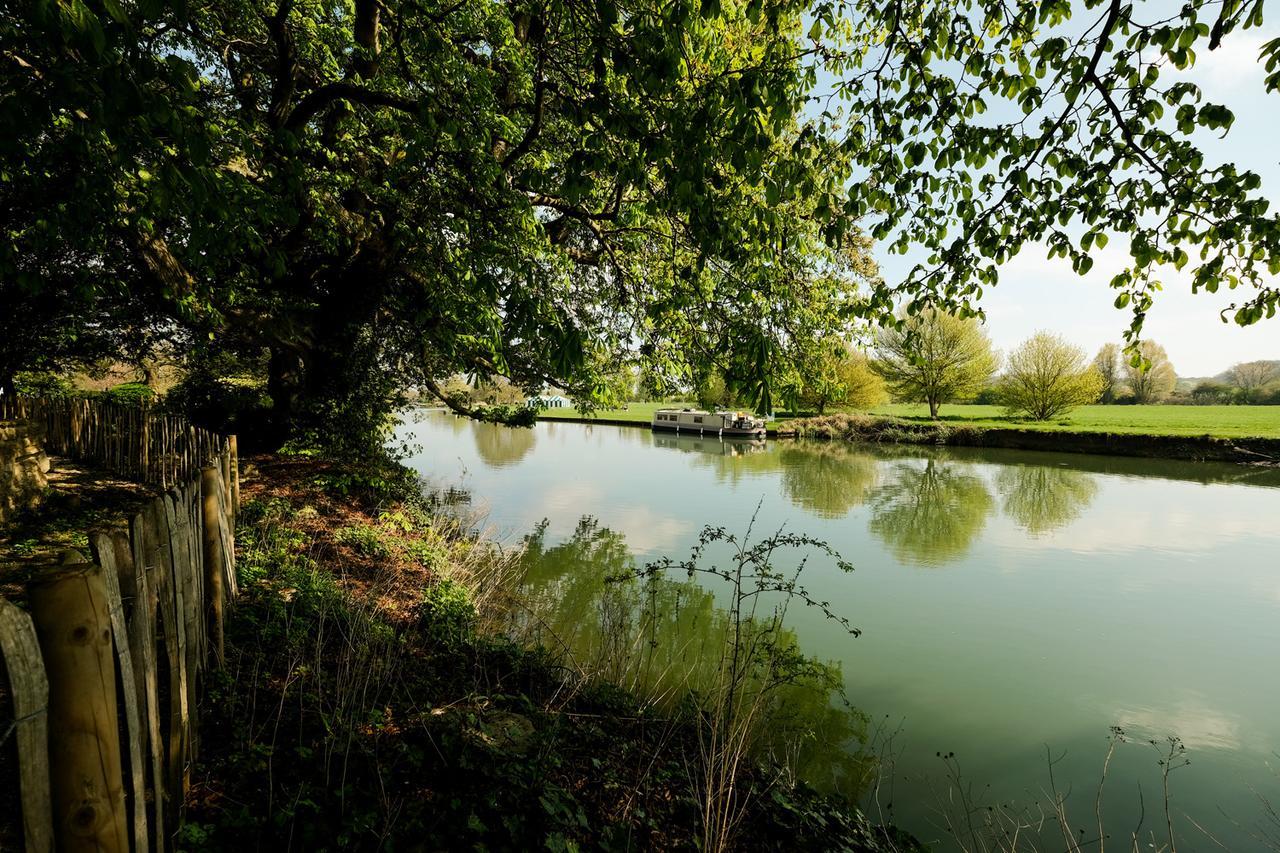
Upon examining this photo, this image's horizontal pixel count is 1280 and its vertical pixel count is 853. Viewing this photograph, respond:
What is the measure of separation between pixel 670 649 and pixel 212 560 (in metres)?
4.31

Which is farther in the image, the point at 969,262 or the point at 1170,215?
the point at 969,262

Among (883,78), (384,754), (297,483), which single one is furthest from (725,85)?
(297,483)

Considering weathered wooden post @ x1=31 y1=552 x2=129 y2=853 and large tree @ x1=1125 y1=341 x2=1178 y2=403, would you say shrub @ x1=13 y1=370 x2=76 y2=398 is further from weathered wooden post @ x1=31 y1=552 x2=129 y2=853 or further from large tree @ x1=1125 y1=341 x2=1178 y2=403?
large tree @ x1=1125 y1=341 x2=1178 y2=403

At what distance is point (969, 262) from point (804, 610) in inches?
194

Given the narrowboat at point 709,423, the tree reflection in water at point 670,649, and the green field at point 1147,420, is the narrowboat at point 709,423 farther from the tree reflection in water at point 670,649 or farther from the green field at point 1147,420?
the tree reflection in water at point 670,649

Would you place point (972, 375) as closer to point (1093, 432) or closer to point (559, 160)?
point (1093, 432)

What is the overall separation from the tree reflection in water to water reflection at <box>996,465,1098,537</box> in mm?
9274

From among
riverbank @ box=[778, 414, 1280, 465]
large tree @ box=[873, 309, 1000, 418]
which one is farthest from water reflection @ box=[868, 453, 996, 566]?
large tree @ box=[873, 309, 1000, 418]

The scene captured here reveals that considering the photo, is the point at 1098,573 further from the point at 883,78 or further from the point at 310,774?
the point at 310,774

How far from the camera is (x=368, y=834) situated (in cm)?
228

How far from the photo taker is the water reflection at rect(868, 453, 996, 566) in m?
10.3

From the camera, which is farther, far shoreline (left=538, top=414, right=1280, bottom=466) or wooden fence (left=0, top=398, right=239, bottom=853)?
far shoreline (left=538, top=414, right=1280, bottom=466)

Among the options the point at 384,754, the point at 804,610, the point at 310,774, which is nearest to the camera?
the point at 310,774

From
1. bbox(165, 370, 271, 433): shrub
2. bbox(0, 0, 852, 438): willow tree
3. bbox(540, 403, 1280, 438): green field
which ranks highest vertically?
bbox(0, 0, 852, 438): willow tree
